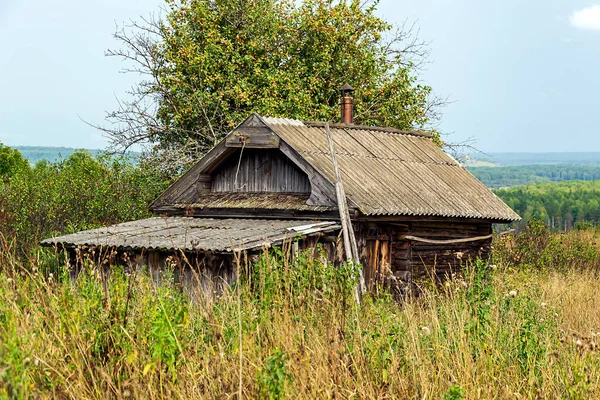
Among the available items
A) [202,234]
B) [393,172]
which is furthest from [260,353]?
[393,172]

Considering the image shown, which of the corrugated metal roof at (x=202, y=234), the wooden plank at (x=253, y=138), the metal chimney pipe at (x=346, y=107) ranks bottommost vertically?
the corrugated metal roof at (x=202, y=234)

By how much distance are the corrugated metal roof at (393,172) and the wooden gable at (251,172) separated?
8.5 inches

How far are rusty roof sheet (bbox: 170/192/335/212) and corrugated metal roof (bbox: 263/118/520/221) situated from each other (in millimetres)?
811

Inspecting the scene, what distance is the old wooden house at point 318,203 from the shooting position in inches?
505

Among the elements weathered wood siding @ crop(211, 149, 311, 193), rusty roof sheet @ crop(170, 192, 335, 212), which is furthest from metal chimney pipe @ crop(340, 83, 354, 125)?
rusty roof sheet @ crop(170, 192, 335, 212)

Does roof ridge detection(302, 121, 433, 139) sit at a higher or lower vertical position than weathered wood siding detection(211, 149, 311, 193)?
higher

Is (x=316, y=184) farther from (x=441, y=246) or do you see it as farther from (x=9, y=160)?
(x=9, y=160)

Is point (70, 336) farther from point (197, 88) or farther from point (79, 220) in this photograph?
point (197, 88)

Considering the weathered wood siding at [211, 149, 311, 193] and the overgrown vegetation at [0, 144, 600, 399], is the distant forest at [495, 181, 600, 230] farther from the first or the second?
the overgrown vegetation at [0, 144, 600, 399]

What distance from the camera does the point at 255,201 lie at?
49.4 ft

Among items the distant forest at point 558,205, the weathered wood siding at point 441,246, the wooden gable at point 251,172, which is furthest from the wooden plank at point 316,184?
the distant forest at point 558,205

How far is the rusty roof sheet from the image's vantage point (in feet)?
46.7

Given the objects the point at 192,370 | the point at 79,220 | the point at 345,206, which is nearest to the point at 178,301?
the point at 192,370

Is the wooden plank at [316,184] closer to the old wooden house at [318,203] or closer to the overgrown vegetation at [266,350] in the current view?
the old wooden house at [318,203]
